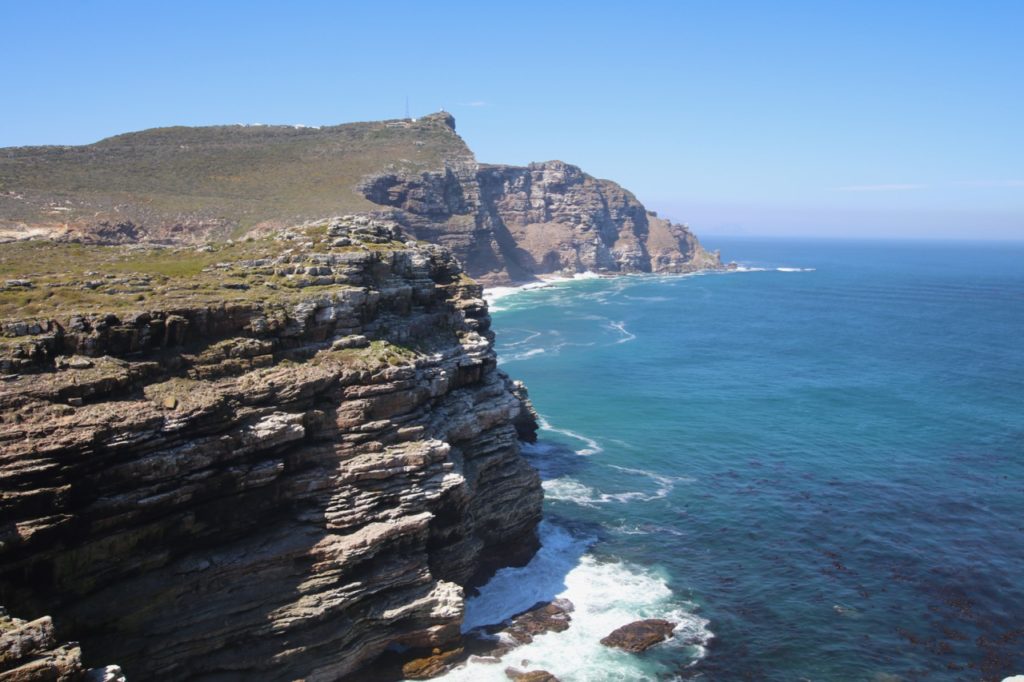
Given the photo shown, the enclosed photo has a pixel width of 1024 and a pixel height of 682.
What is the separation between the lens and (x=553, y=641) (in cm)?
3738

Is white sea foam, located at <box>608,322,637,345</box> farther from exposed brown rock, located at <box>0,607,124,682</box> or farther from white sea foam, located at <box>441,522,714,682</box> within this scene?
exposed brown rock, located at <box>0,607,124,682</box>

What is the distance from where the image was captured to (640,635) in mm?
37812

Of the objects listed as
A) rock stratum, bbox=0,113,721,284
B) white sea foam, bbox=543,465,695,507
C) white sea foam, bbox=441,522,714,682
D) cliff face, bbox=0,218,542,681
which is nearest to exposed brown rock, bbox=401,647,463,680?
white sea foam, bbox=441,522,714,682

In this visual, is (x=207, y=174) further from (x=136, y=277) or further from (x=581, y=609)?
(x=581, y=609)

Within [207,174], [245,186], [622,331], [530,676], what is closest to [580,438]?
[530,676]

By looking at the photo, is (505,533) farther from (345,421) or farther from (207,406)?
(207,406)

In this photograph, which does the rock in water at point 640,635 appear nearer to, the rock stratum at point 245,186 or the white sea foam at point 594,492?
the white sea foam at point 594,492

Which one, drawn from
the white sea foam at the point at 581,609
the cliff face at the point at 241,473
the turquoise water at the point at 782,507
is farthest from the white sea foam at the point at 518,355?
the cliff face at the point at 241,473

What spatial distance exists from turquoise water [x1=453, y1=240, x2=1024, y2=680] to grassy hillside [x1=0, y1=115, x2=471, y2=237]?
52.2 m

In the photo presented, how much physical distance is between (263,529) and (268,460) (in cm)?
305

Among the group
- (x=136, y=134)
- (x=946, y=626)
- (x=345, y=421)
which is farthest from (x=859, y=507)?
(x=136, y=134)

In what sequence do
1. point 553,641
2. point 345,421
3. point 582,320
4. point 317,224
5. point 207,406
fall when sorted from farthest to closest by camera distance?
1. point 582,320
2. point 317,224
3. point 553,641
4. point 345,421
5. point 207,406

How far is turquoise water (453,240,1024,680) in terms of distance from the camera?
37.4 m

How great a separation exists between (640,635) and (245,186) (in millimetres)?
122768
